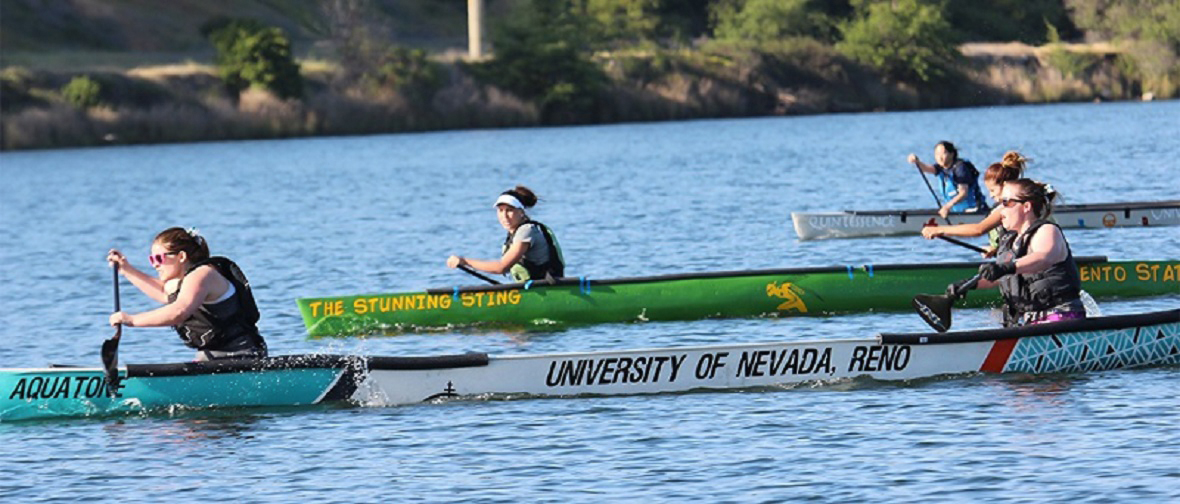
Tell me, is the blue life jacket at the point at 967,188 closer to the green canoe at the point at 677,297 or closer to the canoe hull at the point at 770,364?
the green canoe at the point at 677,297

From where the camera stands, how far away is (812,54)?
100m

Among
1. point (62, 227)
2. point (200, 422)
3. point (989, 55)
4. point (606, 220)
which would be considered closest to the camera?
point (200, 422)

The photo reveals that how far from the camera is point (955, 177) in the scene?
2598 cm

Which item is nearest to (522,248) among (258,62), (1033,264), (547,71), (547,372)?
(547,372)

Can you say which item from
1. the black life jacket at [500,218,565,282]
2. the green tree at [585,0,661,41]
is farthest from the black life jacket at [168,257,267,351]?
the green tree at [585,0,661,41]

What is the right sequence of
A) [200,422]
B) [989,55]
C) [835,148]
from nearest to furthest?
[200,422] < [835,148] < [989,55]

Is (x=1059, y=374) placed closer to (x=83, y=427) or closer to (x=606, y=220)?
(x=83, y=427)

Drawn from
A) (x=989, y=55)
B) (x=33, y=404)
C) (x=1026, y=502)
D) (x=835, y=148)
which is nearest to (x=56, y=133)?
(x=835, y=148)

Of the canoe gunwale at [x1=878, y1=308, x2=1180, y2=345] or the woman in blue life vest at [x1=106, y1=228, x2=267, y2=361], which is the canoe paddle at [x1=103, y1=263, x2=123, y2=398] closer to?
the woman in blue life vest at [x1=106, y1=228, x2=267, y2=361]

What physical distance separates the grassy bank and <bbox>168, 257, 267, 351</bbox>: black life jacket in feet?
210

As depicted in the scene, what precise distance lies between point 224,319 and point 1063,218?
53.3 ft

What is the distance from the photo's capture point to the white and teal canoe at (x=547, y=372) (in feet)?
52.6

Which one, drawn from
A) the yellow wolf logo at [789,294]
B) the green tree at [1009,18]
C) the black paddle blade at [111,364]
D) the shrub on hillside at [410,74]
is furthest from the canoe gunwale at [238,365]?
the green tree at [1009,18]

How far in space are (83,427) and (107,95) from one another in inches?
2671
